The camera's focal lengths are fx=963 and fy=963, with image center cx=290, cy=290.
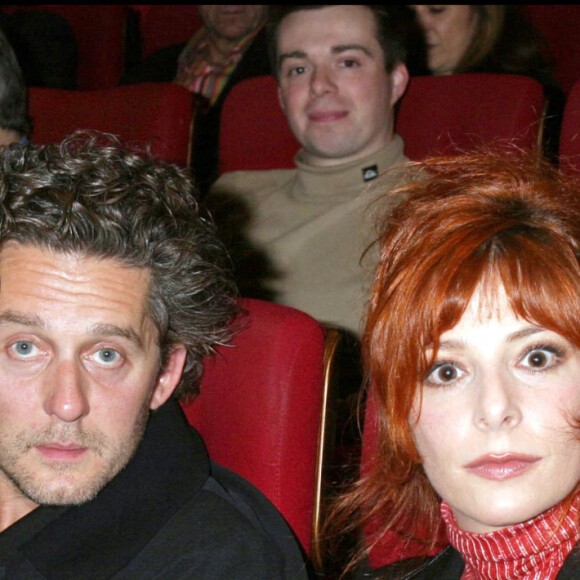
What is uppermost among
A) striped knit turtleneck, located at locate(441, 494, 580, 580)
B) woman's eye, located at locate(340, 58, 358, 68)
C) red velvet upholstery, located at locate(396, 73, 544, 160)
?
woman's eye, located at locate(340, 58, 358, 68)

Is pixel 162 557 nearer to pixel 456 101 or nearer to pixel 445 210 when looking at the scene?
pixel 445 210

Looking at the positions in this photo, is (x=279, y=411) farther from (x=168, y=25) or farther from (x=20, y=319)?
(x=168, y=25)

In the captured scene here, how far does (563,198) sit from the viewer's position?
3.78 feet

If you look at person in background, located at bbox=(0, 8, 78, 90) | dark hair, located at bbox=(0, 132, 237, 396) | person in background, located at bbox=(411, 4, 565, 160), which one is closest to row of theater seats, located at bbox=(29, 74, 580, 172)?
person in background, located at bbox=(411, 4, 565, 160)

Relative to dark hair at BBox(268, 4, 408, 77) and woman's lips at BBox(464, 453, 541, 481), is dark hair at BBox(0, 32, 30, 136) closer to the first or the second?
dark hair at BBox(268, 4, 408, 77)

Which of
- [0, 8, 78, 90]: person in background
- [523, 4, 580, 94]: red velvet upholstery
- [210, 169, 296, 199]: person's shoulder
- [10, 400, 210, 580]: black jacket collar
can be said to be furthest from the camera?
[0, 8, 78, 90]: person in background

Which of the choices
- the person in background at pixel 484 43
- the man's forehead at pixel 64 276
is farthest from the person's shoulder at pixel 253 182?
the man's forehead at pixel 64 276

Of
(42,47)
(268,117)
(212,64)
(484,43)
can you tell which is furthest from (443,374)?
(42,47)

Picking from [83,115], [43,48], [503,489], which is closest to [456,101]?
[83,115]

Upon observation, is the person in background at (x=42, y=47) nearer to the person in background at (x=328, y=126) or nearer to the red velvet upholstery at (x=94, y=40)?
the red velvet upholstery at (x=94, y=40)

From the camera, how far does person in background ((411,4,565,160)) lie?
240 cm

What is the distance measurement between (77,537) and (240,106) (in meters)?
1.43

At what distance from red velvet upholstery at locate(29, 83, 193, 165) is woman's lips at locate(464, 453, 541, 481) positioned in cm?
132

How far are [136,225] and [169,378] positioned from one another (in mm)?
225
